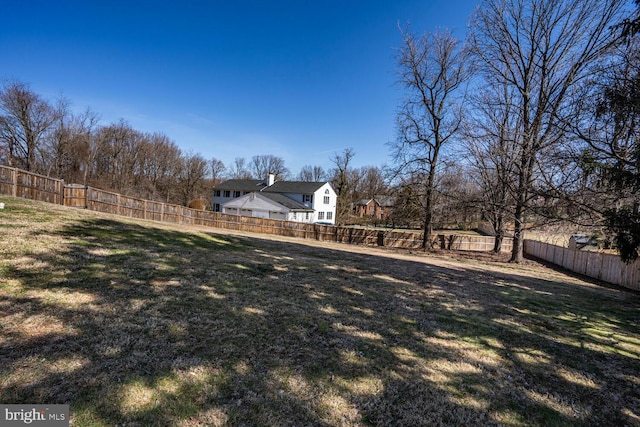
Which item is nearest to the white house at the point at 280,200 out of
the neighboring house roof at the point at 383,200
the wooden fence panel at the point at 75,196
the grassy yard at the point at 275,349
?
the neighboring house roof at the point at 383,200

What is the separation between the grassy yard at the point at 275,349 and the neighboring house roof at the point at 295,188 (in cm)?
3300

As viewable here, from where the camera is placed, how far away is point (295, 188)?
4056 cm

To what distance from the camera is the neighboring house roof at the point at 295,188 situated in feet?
129

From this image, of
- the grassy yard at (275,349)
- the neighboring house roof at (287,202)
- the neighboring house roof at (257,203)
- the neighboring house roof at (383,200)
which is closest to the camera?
the grassy yard at (275,349)

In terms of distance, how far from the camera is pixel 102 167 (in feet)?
138

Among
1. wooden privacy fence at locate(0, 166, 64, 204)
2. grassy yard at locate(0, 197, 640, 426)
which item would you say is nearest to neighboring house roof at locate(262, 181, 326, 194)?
wooden privacy fence at locate(0, 166, 64, 204)

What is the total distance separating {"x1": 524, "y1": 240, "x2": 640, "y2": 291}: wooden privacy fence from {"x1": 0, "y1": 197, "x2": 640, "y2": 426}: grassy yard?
796cm

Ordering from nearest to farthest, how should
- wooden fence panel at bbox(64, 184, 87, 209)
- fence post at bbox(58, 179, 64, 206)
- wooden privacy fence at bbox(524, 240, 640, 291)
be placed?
wooden privacy fence at bbox(524, 240, 640, 291)
fence post at bbox(58, 179, 64, 206)
wooden fence panel at bbox(64, 184, 87, 209)

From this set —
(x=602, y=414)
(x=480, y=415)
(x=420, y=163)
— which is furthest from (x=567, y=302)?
(x=420, y=163)

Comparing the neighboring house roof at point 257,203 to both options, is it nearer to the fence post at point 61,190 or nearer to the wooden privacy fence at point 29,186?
the fence post at point 61,190

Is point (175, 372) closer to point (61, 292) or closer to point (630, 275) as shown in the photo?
point (61, 292)

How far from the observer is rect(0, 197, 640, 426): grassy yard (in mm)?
2582

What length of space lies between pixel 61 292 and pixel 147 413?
289 cm

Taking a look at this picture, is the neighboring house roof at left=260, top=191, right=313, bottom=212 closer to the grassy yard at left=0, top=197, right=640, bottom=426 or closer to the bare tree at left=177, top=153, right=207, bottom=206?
the bare tree at left=177, top=153, right=207, bottom=206
